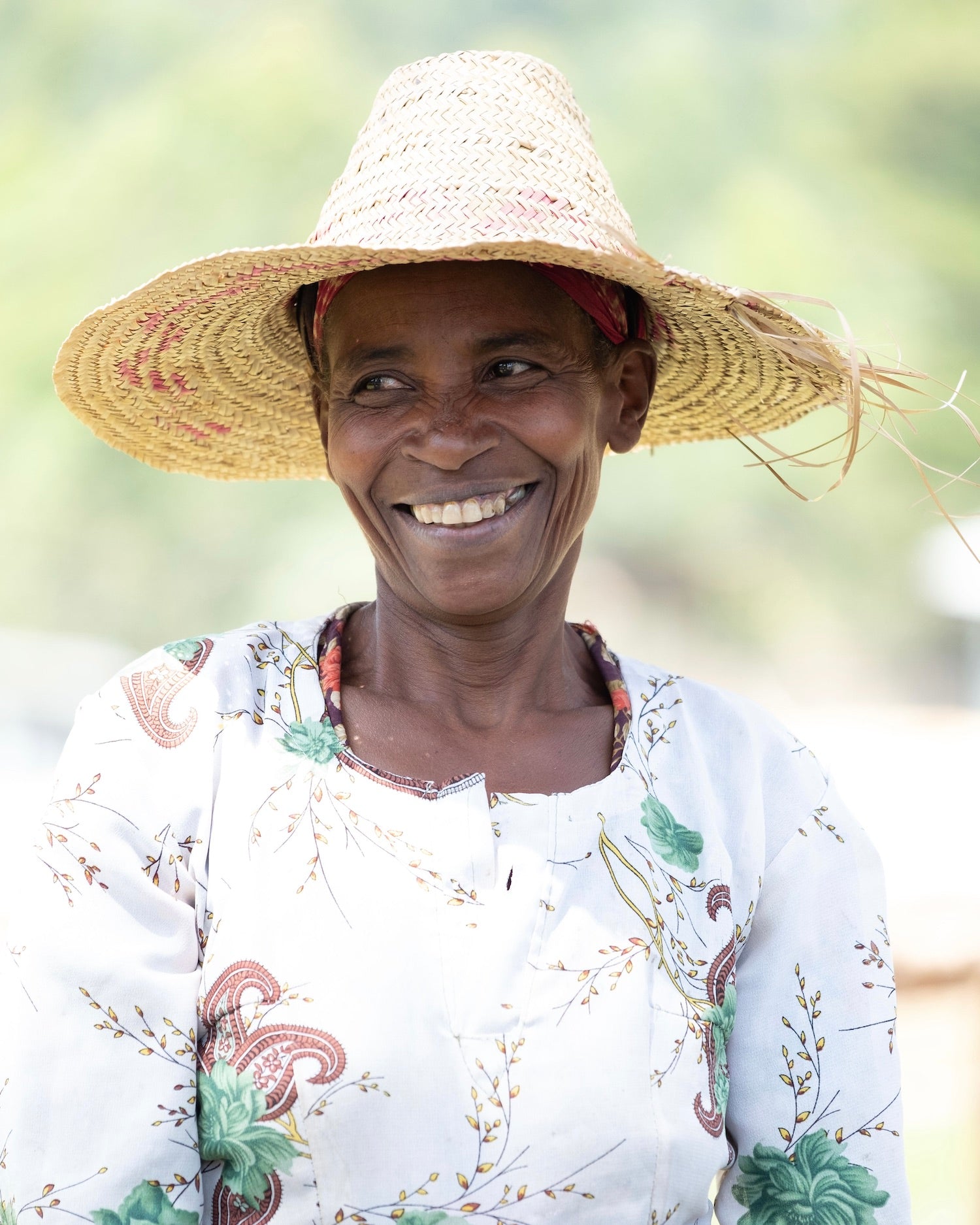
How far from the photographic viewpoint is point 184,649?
5.65 ft

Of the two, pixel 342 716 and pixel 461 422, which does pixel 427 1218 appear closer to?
pixel 342 716

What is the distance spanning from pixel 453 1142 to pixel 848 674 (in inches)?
385

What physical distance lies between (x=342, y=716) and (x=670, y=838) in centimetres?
45

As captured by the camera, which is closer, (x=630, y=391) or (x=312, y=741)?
(x=312, y=741)

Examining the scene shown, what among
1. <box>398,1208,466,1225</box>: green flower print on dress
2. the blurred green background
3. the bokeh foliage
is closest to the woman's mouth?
<box>398,1208,466,1225</box>: green flower print on dress

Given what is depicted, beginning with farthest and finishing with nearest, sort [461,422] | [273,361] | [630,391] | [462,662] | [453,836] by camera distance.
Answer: [273,361] → [630,391] → [462,662] → [461,422] → [453,836]

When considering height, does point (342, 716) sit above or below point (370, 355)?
below

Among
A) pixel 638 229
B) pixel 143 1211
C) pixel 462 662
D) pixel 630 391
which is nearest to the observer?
pixel 143 1211

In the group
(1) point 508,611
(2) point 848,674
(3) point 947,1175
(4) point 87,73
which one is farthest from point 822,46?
(1) point 508,611

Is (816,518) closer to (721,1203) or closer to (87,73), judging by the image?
(87,73)

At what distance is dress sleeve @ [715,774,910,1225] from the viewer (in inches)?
67.4

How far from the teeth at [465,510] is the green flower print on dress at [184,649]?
335 millimetres

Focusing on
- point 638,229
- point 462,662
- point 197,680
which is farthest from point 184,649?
point 638,229

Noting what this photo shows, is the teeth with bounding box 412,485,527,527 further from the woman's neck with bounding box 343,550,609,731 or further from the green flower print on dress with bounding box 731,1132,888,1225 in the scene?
the green flower print on dress with bounding box 731,1132,888,1225
